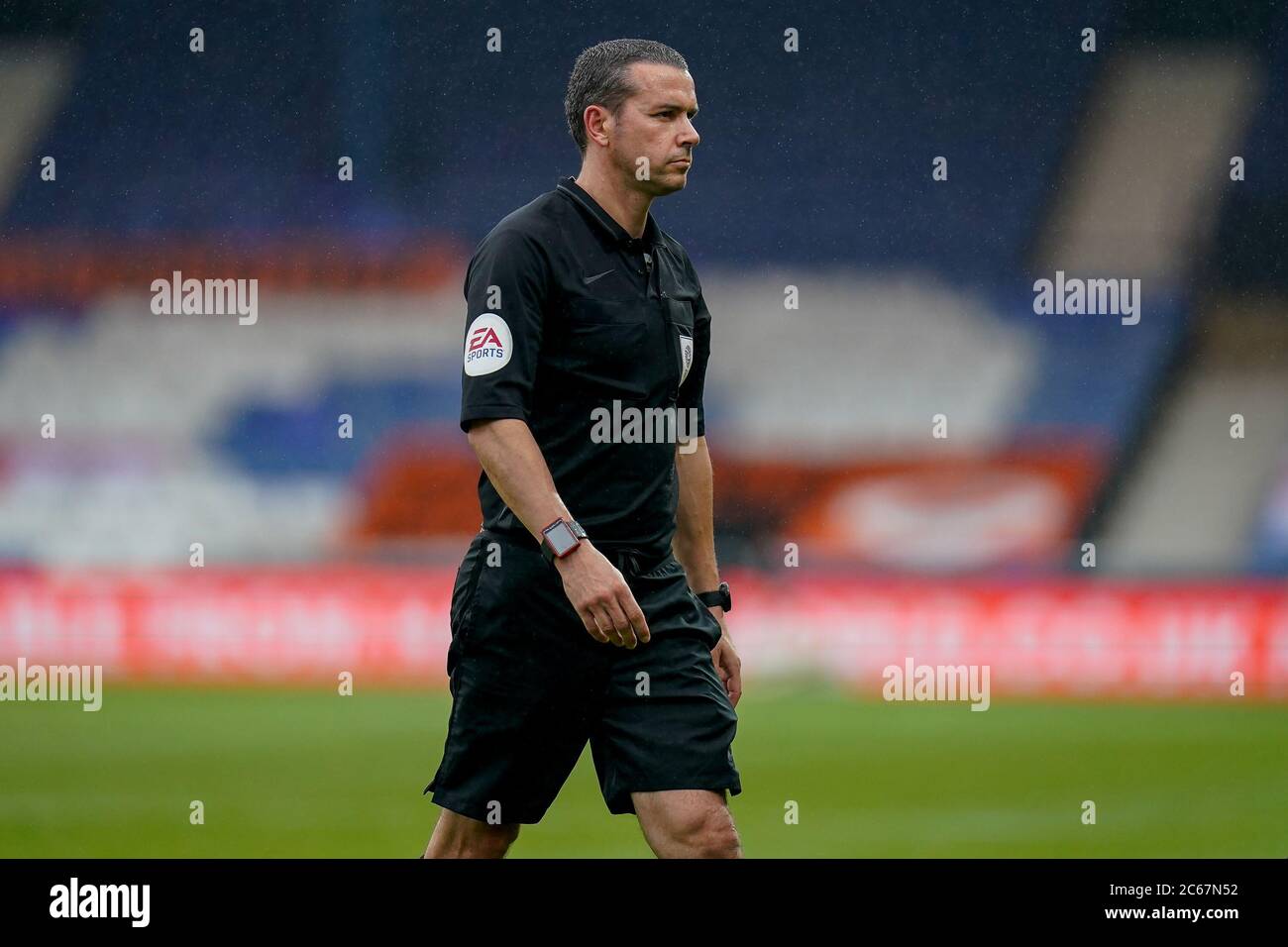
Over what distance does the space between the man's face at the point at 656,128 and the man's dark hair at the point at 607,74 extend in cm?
2

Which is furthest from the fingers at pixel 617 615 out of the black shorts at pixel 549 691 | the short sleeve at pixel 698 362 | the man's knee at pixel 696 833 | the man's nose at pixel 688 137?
the man's nose at pixel 688 137

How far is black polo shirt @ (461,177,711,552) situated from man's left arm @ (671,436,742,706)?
0.71 ft

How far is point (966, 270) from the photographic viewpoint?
14523 mm

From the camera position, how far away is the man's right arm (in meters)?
2.94

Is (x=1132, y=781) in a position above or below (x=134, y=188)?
below

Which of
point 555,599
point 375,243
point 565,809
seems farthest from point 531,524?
point 375,243

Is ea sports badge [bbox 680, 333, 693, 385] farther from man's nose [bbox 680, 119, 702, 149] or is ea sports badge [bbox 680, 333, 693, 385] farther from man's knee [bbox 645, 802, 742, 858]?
man's knee [bbox 645, 802, 742, 858]

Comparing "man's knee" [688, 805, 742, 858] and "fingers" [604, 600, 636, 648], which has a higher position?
"fingers" [604, 600, 636, 648]

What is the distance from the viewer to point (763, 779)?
810cm

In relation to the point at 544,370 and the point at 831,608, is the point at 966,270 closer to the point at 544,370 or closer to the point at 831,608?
the point at 831,608

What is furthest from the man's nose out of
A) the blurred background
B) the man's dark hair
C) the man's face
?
the blurred background

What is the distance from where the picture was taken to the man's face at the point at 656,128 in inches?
129

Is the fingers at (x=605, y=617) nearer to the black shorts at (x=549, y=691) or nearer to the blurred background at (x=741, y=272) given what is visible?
the black shorts at (x=549, y=691)

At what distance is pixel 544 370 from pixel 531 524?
37cm
